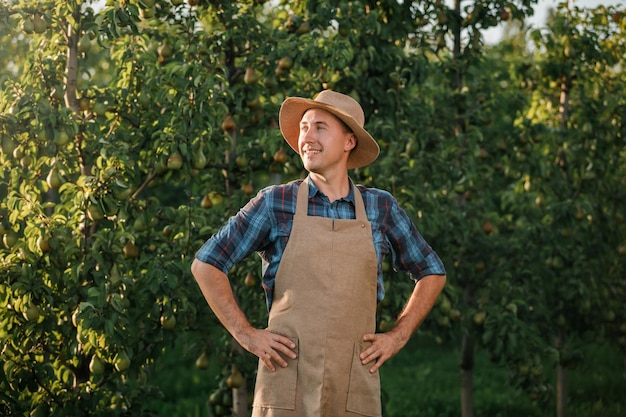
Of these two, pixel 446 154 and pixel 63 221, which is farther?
pixel 446 154

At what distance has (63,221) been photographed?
4.80m

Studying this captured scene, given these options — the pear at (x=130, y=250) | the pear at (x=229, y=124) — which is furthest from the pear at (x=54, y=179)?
the pear at (x=229, y=124)

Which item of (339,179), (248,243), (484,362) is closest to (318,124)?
(339,179)

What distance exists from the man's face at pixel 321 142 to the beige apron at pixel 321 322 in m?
0.19

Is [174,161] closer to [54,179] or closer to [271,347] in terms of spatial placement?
[54,179]

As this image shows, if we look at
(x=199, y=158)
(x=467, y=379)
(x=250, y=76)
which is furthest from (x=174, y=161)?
(x=467, y=379)

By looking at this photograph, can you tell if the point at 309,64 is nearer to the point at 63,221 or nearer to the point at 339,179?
the point at 63,221

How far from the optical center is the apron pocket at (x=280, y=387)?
324cm

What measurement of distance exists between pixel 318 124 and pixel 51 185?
2007mm

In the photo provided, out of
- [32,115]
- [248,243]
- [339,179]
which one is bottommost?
[248,243]

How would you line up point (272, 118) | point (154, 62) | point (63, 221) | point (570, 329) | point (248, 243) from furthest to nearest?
point (570, 329), point (272, 118), point (154, 62), point (63, 221), point (248, 243)

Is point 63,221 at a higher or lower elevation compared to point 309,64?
lower

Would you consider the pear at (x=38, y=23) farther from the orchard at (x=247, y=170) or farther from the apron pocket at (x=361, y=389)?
the apron pocket at (x=361, y=389)

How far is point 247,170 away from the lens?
5961mm
